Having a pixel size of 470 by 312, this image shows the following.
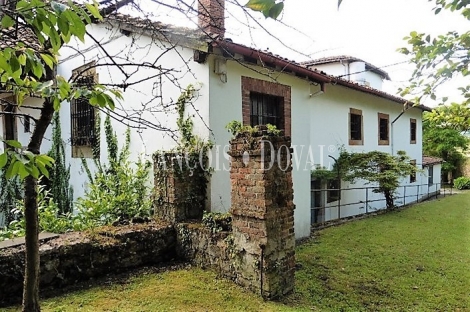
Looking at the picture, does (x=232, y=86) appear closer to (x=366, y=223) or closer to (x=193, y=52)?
(x=193, y=52)

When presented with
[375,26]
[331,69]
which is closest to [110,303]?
[375,26]

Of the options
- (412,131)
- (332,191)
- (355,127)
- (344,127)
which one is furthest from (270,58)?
(412,131)

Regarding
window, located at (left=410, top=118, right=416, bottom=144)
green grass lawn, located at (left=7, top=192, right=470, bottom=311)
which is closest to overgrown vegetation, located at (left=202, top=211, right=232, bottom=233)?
green grass lawn, located at (left=7, top=192, right=470, bottom=311)

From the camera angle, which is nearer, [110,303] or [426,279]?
[110,303]

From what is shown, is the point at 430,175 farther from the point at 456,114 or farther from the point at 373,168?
the point at 456,114

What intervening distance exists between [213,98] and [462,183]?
2607 cm

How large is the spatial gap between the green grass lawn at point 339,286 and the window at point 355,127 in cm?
488

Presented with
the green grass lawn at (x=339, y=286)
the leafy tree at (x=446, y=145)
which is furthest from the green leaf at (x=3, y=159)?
the leafy tree at (x=446, y=145)

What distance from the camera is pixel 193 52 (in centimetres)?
570

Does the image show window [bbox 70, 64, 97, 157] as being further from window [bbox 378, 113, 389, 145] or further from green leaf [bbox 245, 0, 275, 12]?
window [bbox 378, 113, 389, 145]

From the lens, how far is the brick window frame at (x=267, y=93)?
633cm

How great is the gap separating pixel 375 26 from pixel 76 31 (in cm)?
233

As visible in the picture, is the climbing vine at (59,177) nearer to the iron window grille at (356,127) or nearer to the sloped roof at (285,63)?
the sloped roof at (285,63)

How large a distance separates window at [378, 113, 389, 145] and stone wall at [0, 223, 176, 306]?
1113 cm
